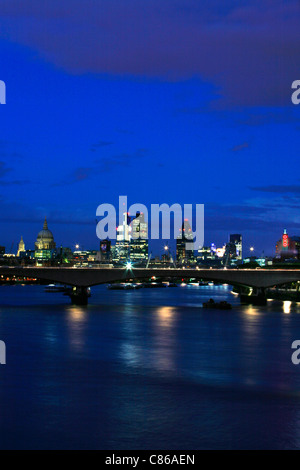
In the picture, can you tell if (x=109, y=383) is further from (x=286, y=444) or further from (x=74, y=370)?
(x=286, y=444)

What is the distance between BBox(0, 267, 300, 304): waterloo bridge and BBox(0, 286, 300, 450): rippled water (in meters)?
32.6

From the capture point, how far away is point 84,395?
33875 millimetres

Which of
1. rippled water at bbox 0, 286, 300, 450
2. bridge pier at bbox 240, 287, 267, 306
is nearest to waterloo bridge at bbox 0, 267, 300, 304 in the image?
bridge pier at bbox 240, 287, 267, 306

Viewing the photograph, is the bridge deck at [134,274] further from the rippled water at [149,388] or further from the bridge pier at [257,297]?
the rippled water at [149,388]

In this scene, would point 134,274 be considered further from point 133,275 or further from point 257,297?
point 257,297

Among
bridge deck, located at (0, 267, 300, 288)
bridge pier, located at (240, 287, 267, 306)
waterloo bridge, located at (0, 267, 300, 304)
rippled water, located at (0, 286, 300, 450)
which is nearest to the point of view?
rippled water, located at (0, 286, 300, 450)

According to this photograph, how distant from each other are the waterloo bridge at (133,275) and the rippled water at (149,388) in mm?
32570

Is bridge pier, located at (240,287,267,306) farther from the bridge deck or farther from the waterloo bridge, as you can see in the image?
the bridge deck

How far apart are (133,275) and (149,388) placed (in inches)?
2512

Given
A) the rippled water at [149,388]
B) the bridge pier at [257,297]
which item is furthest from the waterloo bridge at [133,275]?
the rippled water at [149,388]

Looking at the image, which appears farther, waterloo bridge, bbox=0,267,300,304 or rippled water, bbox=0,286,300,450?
waterloo bridge, bbox=0,267,300,304

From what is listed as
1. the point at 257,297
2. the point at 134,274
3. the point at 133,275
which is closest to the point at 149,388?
the point at 133,275

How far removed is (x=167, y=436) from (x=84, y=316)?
56.5m

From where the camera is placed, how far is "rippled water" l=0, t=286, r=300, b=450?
26.3 m
